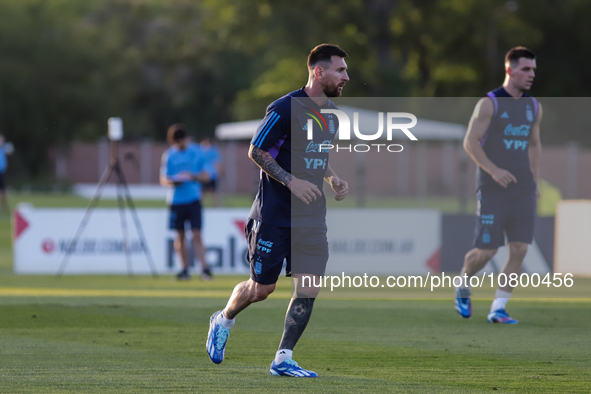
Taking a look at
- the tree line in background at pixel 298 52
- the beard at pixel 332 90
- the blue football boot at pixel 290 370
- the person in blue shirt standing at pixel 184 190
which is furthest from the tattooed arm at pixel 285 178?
the tree line in background at pixel 298 52

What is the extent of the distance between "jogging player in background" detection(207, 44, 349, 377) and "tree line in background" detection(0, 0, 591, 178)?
3094 centimetres

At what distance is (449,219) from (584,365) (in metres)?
7.02

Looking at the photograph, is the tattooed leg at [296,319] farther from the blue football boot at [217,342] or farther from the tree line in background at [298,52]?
the tree line in background at [298,52]

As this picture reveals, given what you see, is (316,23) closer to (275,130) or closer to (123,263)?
(123,263)

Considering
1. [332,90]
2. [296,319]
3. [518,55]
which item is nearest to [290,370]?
[296,319]

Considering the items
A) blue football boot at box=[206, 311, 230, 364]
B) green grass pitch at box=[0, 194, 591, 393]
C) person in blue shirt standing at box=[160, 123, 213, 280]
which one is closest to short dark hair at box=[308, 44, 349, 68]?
blue football boot at box=[206, 311, 230, 364]

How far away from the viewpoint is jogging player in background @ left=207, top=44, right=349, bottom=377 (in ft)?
18.0

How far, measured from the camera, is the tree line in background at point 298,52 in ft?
136

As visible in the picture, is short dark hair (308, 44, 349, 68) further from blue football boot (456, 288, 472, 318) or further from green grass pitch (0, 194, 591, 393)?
blue football boot (456, 288, 472, 318)

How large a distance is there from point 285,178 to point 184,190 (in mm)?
6840

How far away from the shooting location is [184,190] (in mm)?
12047

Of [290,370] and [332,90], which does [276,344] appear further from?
[332,90]

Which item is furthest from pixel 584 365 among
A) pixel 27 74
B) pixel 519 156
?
pixel 27 74

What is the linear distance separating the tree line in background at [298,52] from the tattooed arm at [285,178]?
31144mm
